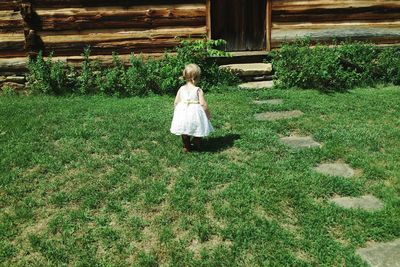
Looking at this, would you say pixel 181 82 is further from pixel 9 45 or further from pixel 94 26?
pixel 9 45

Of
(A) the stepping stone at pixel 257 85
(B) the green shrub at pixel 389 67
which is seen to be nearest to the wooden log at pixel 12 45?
(A) the stepping stone at pixel 257 85

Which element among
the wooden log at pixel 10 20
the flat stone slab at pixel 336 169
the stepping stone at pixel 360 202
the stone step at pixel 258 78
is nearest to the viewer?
the stepping stone at pixel 360 202

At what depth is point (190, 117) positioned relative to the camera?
5613 mm

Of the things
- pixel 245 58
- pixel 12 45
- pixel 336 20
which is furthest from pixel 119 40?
pixel 336 20

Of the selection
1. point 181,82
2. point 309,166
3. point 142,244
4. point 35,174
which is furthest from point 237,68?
point 142,244

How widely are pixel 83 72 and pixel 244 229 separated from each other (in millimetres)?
5855

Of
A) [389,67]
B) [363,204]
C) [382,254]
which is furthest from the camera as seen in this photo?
[389,67]

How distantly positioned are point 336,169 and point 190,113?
6.39 ft

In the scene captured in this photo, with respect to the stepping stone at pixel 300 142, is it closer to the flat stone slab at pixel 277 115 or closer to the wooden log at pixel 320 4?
the flat stone slab at pixel 277 115

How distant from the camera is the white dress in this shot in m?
5.60

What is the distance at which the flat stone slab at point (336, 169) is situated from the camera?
5176mm

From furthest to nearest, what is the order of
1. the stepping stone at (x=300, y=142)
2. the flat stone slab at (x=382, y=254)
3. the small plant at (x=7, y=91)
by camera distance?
the small plant at (x=7, y=91) < the stepping stone at (x=300, y=142) < the flat stone slab at (x=382, y=254)

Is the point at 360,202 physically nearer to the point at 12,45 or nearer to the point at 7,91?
the point at 7,91

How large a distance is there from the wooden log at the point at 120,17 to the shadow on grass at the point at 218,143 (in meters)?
4.13
